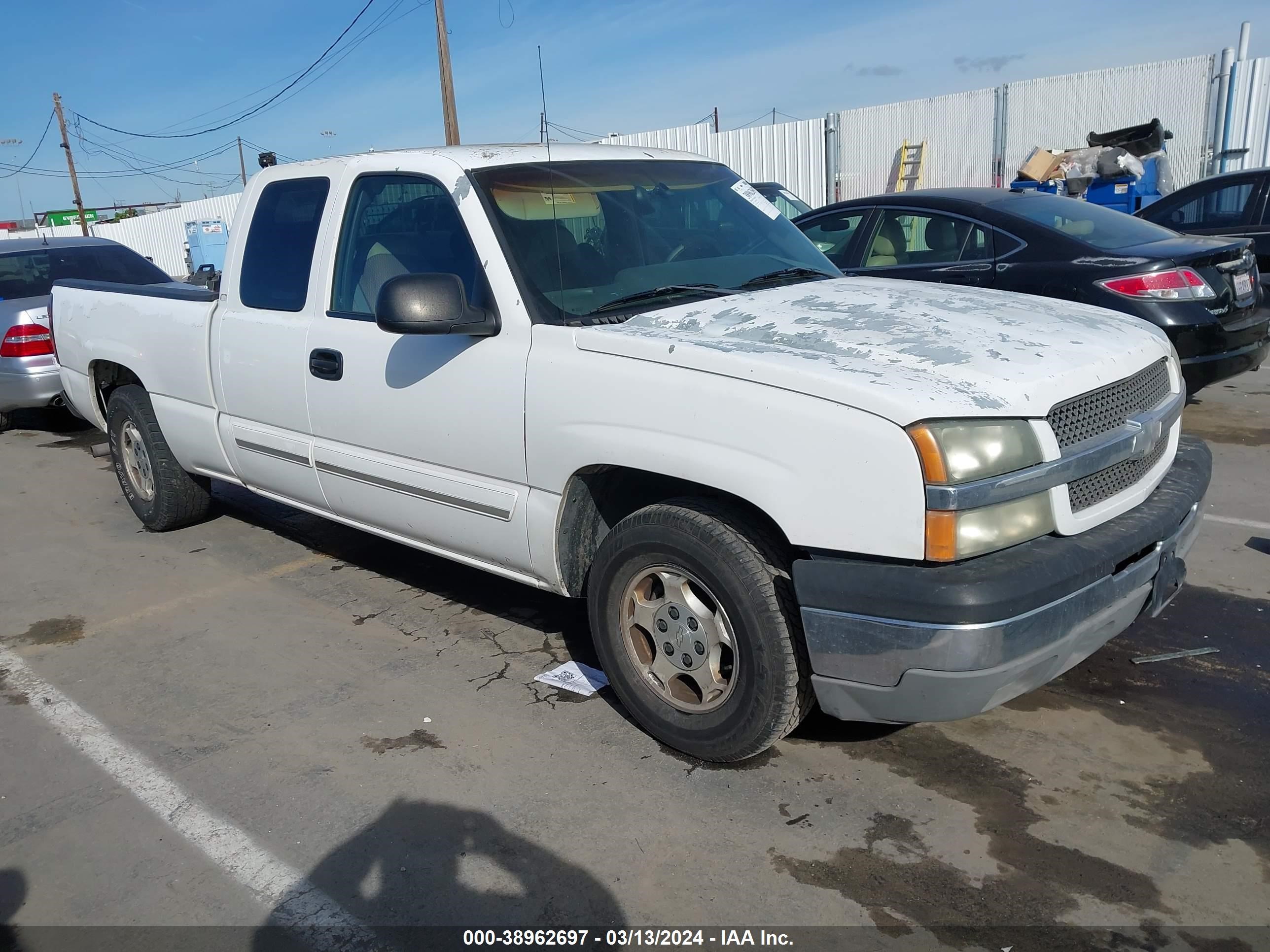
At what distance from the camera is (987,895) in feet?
8.50

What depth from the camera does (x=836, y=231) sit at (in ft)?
24.5

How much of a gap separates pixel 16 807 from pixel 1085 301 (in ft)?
20.0

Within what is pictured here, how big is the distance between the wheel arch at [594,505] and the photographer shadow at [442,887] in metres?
0.88

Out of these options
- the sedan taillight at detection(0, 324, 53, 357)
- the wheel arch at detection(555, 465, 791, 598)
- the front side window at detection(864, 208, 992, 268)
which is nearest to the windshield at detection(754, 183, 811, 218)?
the front side window at detection(864, 208, 992, 268)

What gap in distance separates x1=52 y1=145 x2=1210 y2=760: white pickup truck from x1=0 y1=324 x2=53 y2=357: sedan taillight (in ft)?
15.1

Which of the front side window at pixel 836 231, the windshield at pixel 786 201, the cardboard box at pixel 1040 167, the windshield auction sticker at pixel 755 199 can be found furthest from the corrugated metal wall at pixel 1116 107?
the windshield auction sticker at pixel 755 199

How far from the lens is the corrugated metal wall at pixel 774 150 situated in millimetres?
20484

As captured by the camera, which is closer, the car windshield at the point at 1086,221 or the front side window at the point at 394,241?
the front side window at the point at 394,241

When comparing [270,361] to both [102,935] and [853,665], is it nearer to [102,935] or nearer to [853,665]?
[102,935]

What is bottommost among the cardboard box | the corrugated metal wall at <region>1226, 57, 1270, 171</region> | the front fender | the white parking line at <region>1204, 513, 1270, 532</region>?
the white parking line at <region>1204, 513, 1270, 532</region>

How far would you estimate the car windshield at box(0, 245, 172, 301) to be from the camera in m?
9.09

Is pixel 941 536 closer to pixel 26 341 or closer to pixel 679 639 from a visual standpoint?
pixel 679 639

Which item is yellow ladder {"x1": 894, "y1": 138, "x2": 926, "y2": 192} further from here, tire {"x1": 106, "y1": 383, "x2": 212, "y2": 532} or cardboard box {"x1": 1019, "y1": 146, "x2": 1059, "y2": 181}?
tire {"x1": 106, "y1": 383, "x2": 212, "y2": 532}

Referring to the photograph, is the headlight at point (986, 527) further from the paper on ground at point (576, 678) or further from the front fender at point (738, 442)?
the paper on ground at point (576, 678)
